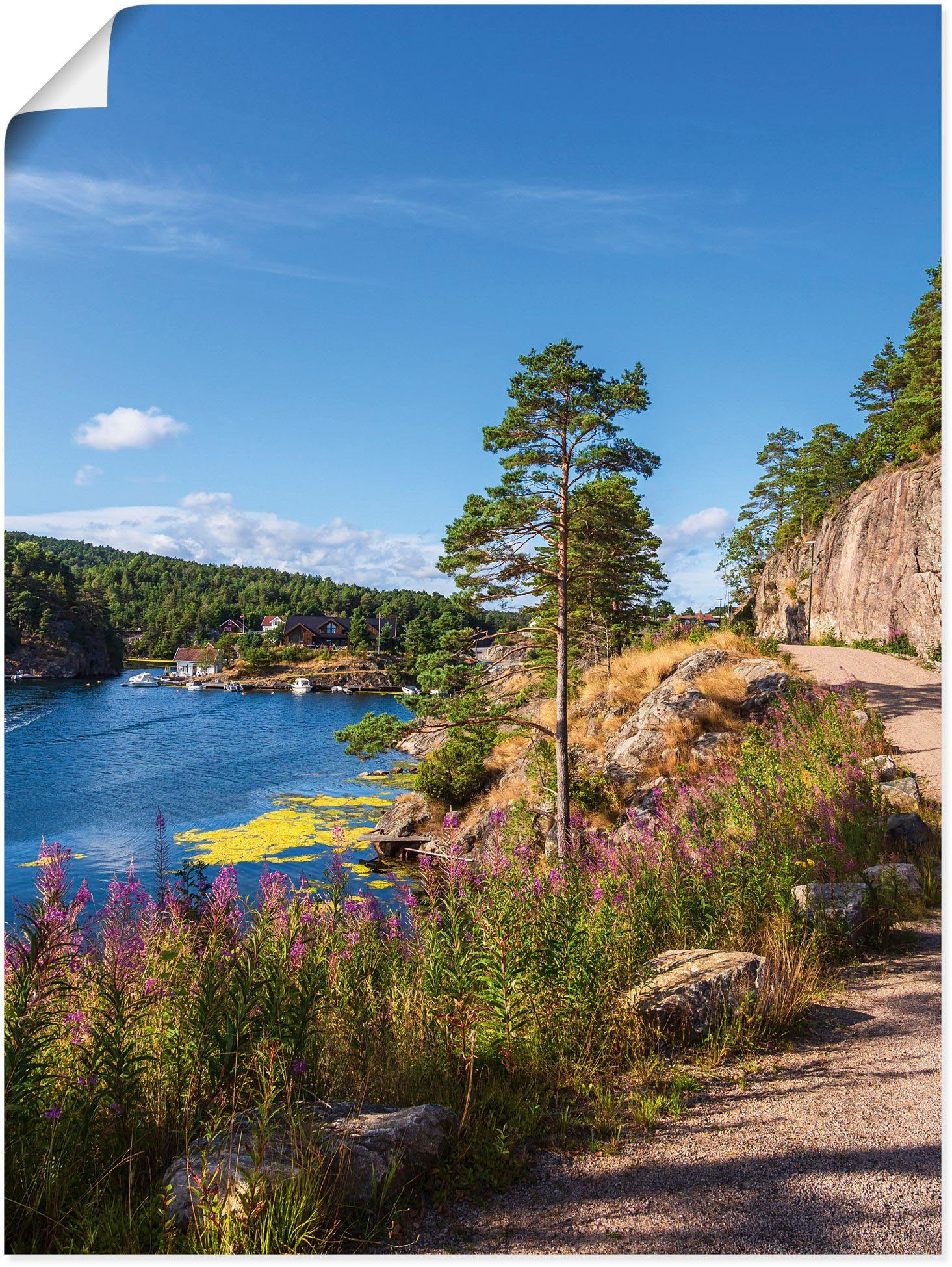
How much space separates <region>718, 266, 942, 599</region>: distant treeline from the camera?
5180 mm

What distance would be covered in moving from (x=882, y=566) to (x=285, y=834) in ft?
52.5

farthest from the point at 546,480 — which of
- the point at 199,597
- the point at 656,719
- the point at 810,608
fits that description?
the point at 199,597

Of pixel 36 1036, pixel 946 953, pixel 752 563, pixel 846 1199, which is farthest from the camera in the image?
pixel 752 563

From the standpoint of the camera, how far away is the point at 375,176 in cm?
387

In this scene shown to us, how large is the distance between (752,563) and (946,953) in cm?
5104

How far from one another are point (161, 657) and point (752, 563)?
39283mm

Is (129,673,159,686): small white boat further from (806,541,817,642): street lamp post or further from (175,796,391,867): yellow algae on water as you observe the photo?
(806,541,817,642): street lamp post

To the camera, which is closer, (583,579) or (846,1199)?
(846,1199)

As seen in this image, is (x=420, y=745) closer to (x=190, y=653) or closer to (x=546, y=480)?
(x=546, y=480)

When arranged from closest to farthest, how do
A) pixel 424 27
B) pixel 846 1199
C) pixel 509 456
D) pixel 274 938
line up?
pixel 846 1199 → pixel 274 938 → pixel 424 27 → pixel 509 456

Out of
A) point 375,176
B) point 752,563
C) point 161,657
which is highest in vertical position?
point 752,563

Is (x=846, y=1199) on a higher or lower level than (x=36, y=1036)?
lower

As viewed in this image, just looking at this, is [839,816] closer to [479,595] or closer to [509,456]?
[479,595]

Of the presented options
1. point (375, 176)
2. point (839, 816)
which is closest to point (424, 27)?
point (375, 176)
